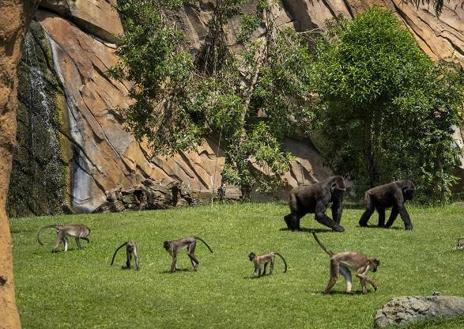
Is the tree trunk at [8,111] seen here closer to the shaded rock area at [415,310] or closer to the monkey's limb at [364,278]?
the shaded rock area at [415,310]

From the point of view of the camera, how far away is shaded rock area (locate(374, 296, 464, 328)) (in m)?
15.5

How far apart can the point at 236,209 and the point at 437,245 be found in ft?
35.5

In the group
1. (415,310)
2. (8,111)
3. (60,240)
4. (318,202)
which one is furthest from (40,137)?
(8,111)

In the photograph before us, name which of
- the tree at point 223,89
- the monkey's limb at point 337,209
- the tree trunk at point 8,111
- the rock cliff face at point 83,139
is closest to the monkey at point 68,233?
the monkey's limb at point 337,209

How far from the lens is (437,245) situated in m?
25.8

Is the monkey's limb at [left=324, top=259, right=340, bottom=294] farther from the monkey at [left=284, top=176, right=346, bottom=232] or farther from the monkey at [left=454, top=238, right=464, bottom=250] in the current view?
the monkey at [left=284, top=176, right=346, bottom=232]

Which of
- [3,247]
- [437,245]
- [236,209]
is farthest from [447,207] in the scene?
[3,247]

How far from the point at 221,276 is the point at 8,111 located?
11593 millimetres

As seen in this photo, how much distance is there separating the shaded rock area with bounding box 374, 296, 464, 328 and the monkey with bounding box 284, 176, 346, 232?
12726 mm

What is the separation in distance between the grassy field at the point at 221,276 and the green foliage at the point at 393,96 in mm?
8600

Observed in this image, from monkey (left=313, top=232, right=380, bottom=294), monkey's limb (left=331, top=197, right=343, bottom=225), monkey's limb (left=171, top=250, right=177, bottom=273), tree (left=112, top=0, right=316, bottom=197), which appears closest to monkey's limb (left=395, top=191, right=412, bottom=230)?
monkey's limb (left=331, top=197, right=343, bottom=225)

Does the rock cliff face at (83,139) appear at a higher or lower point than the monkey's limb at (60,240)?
higher

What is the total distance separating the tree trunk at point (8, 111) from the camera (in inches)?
417

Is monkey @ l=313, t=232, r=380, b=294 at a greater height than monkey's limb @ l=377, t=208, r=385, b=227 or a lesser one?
lesser
